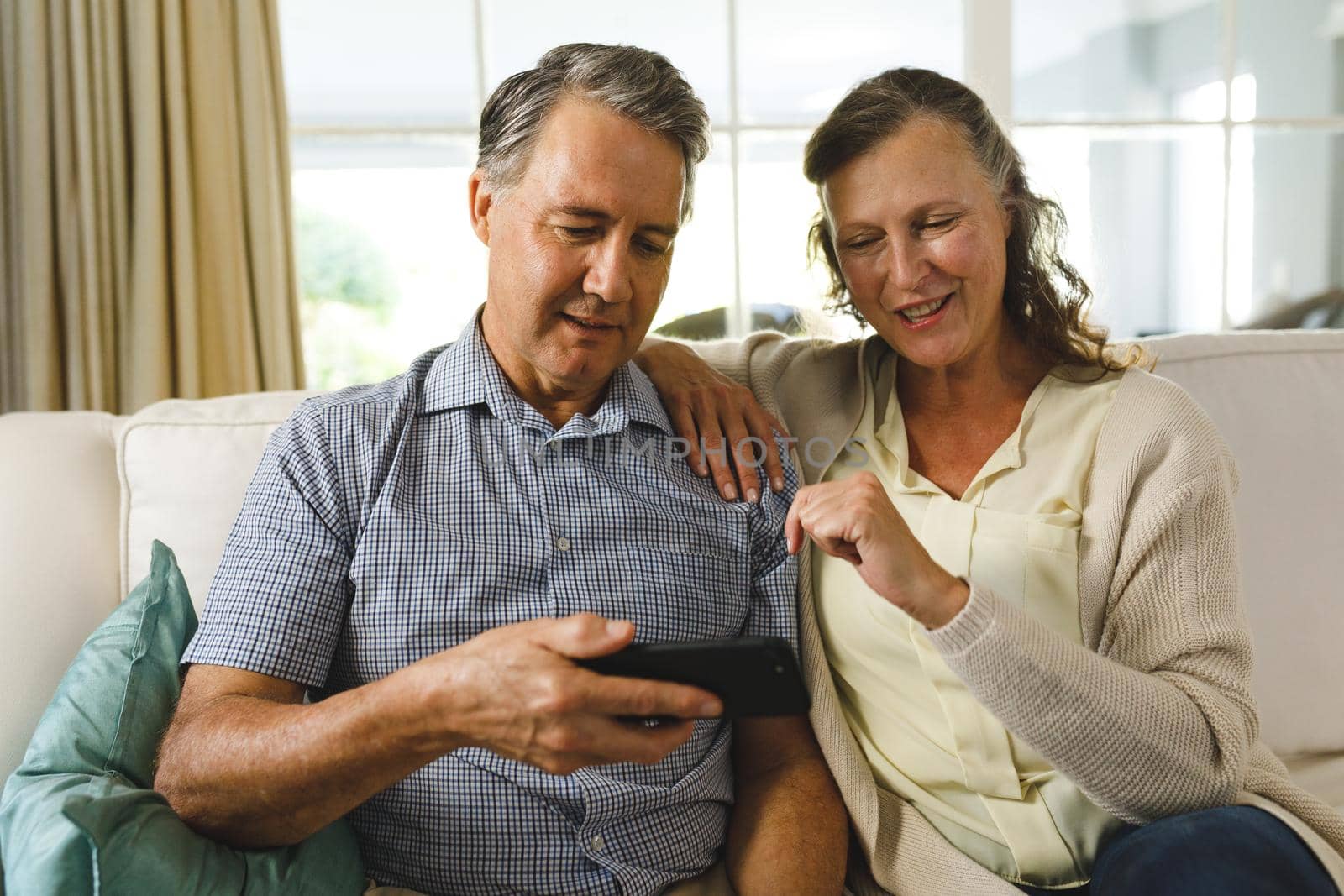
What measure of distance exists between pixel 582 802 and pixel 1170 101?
2576 mm

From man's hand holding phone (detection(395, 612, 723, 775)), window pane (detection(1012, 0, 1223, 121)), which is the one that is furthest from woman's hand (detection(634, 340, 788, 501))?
window pane (detection(1012, 0, 1223, 121))

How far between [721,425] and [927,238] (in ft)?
1.16

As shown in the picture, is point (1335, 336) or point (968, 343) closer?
point (968, 343)

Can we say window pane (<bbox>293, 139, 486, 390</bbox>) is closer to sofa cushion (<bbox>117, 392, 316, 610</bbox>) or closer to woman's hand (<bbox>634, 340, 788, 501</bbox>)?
sofa cushion (<bbox>117, 392, 316, 610</bbox>)

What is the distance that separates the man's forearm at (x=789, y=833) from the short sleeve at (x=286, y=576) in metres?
0.53

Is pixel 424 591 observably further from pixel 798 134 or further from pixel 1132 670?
pixel 798 134

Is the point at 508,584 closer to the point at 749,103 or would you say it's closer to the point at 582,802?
the point at 582,802

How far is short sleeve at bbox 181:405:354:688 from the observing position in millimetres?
1200

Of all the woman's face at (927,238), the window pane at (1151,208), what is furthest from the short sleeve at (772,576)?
the window pane at (1151,208)

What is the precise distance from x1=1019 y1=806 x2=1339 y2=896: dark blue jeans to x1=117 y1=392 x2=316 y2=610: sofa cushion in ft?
3.81

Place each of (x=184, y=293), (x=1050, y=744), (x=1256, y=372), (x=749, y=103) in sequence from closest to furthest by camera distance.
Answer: (x=1050, y=744)
(x=1256, y=372)
(x=184, y=293)
(x=749, y=103)

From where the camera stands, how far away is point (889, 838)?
1380 millimetres

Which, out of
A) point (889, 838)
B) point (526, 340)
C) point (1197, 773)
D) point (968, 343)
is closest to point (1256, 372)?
point (968, 343)

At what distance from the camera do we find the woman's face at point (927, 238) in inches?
56.4
